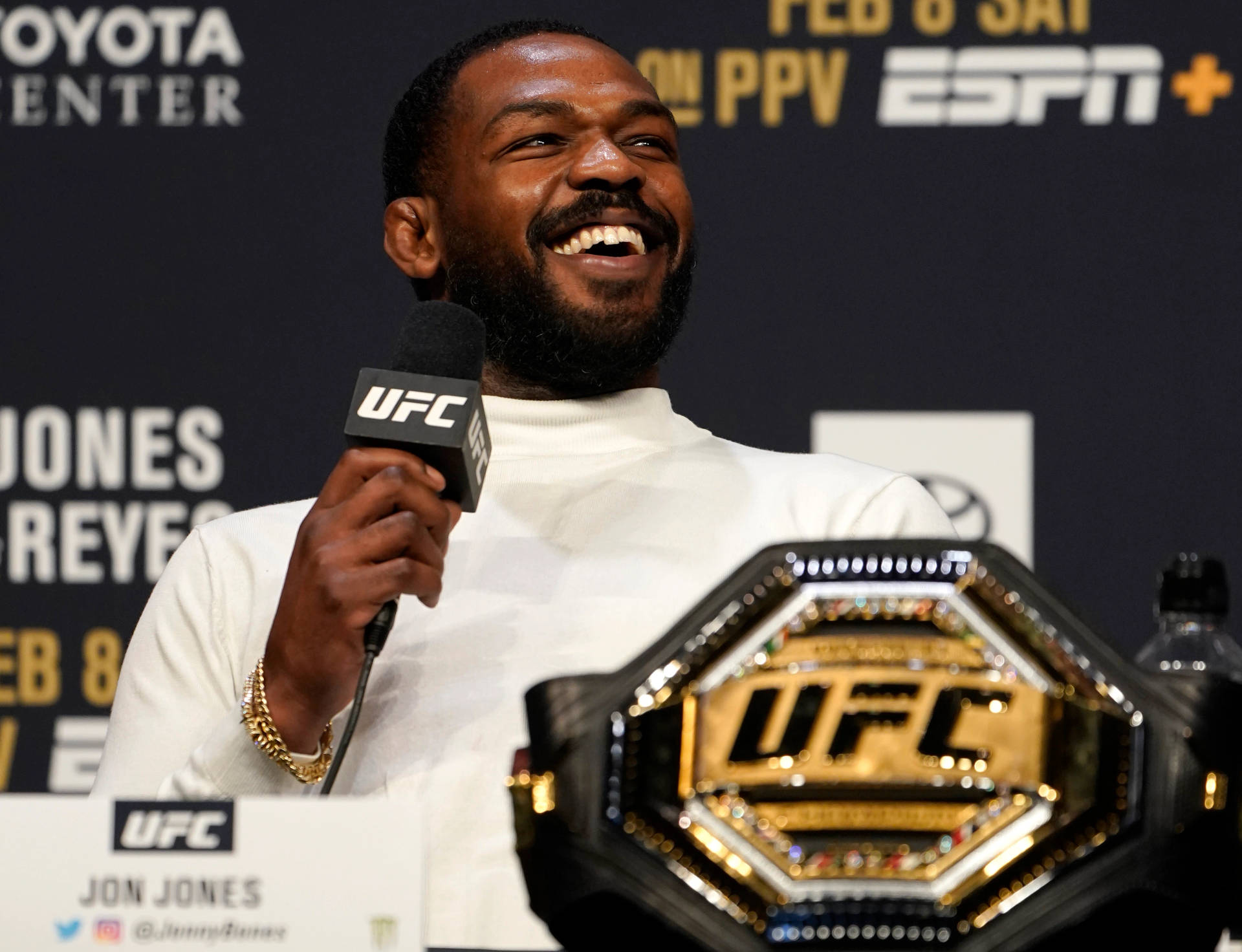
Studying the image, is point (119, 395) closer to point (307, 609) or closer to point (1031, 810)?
point (307, 609)

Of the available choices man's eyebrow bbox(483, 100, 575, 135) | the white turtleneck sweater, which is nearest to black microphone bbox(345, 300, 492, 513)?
the white turtleneck sweater

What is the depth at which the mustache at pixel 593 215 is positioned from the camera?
4.72ft

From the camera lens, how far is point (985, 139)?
1932 mm

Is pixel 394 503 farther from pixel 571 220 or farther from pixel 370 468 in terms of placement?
pixel 571 220

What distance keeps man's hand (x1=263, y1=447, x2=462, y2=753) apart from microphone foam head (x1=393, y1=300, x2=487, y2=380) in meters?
0.09

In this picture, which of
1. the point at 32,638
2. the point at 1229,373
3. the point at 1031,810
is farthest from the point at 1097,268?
the point at 1031,810

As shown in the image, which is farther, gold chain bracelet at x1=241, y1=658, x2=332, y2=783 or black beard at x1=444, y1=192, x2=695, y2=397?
black beard at x1=444, y1=192, x2=695, y2=397

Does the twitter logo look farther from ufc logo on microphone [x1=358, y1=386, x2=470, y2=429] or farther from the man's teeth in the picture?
the man's teeth

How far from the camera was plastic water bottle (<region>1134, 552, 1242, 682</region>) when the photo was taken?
1301 millimetres

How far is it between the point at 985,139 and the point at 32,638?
114cm

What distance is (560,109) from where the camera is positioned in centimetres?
149

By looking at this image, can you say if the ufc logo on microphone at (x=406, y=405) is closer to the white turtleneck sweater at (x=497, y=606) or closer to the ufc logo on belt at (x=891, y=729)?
the white turtleneck sweater at (x=497, y=606)

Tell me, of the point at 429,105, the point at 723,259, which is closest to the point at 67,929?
the point at 429,105

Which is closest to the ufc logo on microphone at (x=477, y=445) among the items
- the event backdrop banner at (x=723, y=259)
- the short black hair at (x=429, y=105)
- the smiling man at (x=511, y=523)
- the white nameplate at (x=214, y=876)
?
the smiling man at (x=511, y=523)
